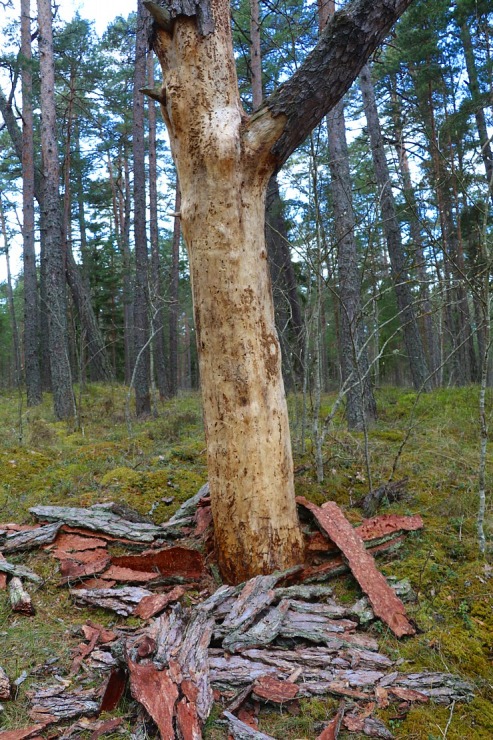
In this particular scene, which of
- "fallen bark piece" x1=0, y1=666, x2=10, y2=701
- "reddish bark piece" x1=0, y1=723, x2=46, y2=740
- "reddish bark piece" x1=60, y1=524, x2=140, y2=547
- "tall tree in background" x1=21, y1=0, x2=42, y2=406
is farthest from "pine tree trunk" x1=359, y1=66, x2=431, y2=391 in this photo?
"reddish bark piece" x1=0, y1=723, x2=46, y2=740

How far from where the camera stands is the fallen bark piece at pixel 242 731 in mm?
1979

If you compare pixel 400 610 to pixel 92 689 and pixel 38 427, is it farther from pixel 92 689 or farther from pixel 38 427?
pixel 38 427

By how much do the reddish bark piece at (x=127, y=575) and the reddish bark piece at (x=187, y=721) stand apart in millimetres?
1347

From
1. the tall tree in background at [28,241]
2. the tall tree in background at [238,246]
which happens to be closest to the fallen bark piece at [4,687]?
the tall tree in background at [238,246]

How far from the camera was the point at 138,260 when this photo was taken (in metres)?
12.1

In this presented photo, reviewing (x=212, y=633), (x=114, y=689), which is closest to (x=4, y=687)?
(x=114, y=689)

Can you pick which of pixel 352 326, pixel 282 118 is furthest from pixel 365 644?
pixel 282 118

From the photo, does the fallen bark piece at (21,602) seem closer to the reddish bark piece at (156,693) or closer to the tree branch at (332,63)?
the reddish bark piece at (156,693)

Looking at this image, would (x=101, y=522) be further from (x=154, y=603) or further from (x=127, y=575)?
(x=154, y=603)

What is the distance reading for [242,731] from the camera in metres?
2.01

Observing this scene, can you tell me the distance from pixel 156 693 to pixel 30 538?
7.03ft

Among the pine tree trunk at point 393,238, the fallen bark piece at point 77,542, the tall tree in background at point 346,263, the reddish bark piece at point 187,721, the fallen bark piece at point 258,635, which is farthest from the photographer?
the pine tree trunk at point 393,238

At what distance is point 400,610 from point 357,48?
3.44m

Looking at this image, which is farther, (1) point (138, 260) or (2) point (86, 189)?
(2) point (86, 189)
